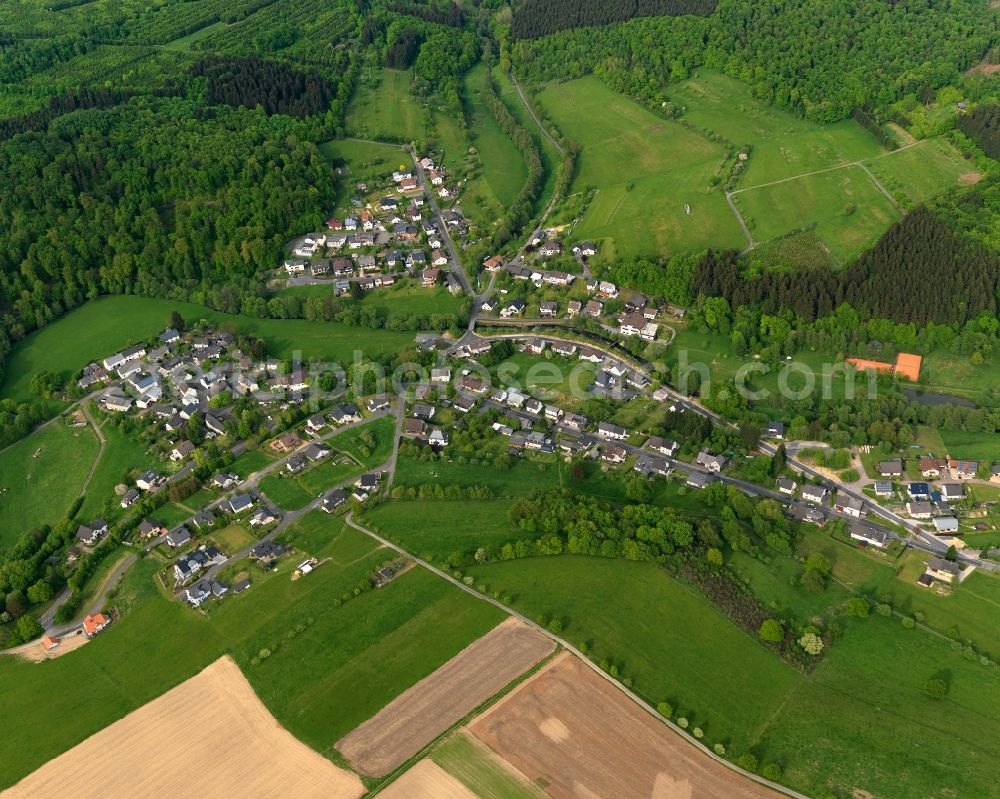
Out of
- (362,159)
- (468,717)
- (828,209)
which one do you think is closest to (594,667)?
(468,717)

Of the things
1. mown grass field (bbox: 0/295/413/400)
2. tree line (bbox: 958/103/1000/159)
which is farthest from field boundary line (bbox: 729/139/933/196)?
mown grass field (bbox: 0/295/413/400)

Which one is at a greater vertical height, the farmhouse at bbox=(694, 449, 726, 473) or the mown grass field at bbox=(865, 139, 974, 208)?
the mown grass field at bbox=(865, 139, 974, 208)

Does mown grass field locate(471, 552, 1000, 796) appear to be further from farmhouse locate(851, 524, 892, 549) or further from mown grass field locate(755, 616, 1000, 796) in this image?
farmhouse locate(851, 524, 892, 549)

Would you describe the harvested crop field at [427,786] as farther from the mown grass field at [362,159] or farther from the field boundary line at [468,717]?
the mown grass field at [362,159]

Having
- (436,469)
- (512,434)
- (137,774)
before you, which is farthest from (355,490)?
(137,774)

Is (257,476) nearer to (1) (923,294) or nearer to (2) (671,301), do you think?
(2) (671,301)

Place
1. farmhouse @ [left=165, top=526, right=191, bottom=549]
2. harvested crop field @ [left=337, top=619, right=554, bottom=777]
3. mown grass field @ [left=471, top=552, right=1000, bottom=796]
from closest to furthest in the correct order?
mown grass field @ [left=471, top=552, right=1000, bottom=796] → harvested crop field @ [left=337, top=619, right=554, bottom=777] → farmhouse @ [left=165, top=526, right=191, bottom=549]

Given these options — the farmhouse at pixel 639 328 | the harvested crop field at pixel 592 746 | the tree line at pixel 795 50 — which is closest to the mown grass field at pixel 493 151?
the tree line at pixel 795 50
